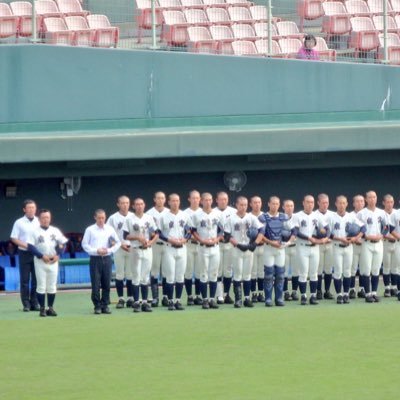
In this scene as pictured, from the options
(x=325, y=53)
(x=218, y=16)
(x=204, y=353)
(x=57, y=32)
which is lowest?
(x=204, y=353)

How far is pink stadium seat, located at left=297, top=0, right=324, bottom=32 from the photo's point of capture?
2334 cm

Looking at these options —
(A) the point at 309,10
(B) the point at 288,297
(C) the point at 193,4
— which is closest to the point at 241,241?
(B) the point at 288,297

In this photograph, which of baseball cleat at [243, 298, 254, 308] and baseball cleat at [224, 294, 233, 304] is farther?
baseball cleat at [224, 294, 233, 304]

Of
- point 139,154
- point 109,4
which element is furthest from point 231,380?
point 109,4

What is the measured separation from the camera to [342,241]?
726 inches

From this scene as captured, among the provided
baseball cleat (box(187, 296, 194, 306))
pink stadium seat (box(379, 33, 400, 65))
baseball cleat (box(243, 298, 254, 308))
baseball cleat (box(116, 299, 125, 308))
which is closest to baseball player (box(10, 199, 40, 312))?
baseball cleat (box(116, 299, 125, 308))

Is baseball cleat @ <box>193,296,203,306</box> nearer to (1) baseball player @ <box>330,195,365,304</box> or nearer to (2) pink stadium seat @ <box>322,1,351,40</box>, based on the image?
(1) baseball player @ <box>330,195,365,304</box>

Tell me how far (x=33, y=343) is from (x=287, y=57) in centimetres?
877

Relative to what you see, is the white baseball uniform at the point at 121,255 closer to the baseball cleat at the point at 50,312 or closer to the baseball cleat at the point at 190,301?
the baseball cleat at the point at 190,301

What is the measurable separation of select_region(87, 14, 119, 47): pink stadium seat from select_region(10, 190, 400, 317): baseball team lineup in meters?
4.17

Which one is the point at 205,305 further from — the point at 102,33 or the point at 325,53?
the point at 325,53

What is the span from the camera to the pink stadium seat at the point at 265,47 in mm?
22234

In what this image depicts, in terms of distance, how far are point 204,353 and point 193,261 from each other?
13.6 ft

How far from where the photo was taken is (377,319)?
16844mm
